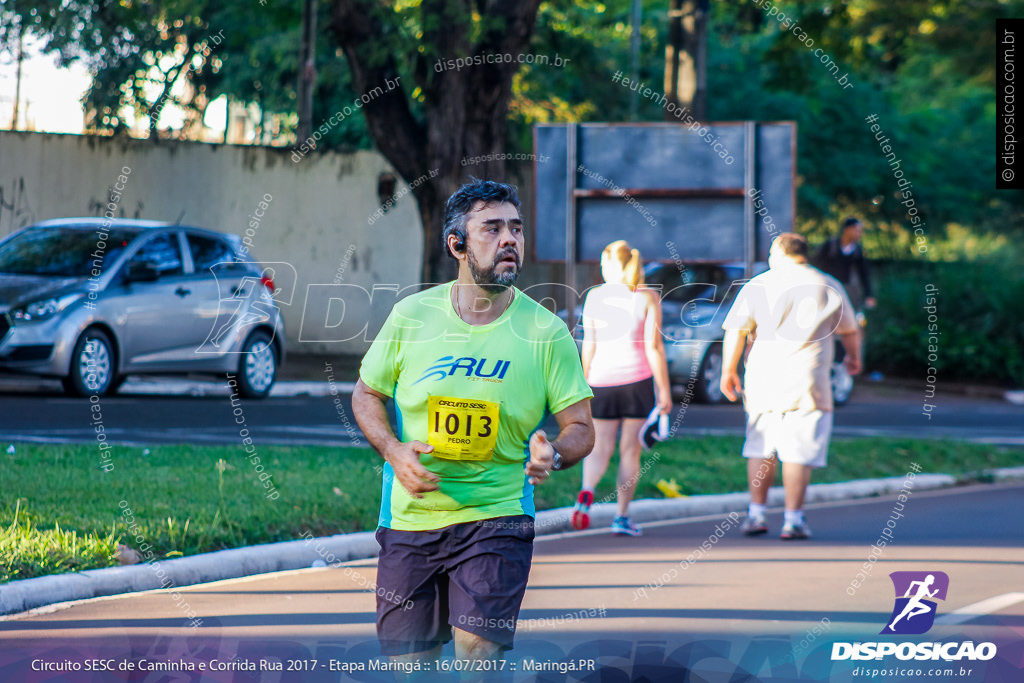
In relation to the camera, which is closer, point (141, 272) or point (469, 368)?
point (469, 368)

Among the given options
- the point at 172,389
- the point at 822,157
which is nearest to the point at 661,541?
the point at 172,389

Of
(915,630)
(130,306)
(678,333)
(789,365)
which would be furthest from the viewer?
(678,333)

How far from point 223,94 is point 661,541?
19479mm

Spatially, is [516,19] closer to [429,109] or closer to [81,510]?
[429,109]

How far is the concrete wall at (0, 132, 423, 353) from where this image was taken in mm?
21625

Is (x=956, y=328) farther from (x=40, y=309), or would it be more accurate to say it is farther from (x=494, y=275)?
(x=494, y=275)

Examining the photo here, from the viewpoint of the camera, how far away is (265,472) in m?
10.0

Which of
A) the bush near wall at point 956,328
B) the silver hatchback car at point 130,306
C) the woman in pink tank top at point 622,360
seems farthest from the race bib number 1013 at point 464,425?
the bush near wall at point 956,328

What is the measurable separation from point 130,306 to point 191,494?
5818 millimetres

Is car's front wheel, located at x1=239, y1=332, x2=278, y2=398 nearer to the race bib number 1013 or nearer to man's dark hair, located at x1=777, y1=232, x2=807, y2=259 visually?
man's dark hair, located at x1=777, y1=232, x2=807, y2=259

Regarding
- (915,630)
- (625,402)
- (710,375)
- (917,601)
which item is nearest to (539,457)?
(915,630)

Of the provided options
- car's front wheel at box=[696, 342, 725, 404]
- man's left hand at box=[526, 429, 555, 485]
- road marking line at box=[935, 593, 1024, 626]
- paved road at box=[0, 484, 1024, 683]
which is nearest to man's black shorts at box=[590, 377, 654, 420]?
paved road at box=[0, 484, 1024, 683]

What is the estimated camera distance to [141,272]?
14578 millimetres

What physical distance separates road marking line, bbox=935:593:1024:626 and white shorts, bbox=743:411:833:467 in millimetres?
2003
